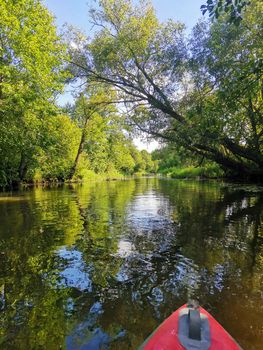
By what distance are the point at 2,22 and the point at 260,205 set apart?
17.4m

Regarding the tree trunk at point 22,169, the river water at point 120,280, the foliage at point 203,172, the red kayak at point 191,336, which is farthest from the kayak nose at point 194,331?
the foliage at point 203,172

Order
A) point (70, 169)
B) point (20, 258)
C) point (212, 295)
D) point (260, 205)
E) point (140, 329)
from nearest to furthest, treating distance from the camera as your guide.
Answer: point (140, 329) → point (212, 295) → point (20, 258) → point (260, 205) → point (70, 169)

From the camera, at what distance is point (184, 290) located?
14.3 ft

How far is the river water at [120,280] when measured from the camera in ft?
10.9

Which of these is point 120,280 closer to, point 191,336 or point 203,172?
point 191,336

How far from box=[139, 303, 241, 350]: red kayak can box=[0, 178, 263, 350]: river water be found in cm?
106

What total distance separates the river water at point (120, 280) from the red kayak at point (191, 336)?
1.06 meters

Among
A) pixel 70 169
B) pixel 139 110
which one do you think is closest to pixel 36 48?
pixel 139 110

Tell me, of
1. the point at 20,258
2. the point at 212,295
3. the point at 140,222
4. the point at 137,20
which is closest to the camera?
the point at 212,295

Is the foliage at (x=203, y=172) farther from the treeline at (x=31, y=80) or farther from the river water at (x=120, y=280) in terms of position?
the river water at (x=120, y=280)

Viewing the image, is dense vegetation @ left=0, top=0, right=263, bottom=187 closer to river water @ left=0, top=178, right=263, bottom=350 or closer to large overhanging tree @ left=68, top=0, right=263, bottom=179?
large overhanging tree @ left=68, top=0, right=263, bottom=179

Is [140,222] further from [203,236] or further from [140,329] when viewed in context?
[140,329]

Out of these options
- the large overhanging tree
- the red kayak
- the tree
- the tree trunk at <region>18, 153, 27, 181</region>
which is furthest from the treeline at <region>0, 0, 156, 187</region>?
the red kayak

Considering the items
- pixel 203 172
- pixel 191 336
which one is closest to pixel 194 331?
pixel 191 336
